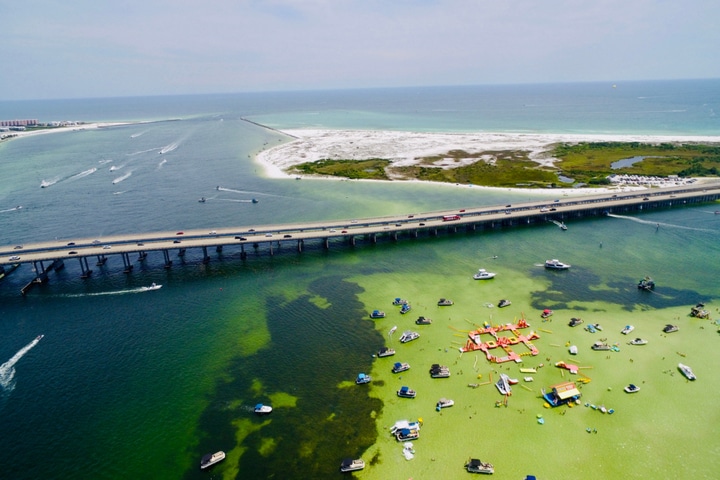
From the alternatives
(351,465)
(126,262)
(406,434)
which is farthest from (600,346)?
(126,262)

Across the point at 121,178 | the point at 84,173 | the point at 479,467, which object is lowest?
the point at 479,467

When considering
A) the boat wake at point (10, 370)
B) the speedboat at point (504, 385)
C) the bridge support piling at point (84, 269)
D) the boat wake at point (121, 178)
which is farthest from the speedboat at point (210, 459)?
the boat wake at point (121, 178)

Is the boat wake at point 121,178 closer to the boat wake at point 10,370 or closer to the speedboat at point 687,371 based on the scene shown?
the boat wake at point 10,370

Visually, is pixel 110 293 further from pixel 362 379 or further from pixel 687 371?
pixel 687 371

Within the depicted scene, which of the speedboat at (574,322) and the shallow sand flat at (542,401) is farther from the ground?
the speedboat at (574,322)

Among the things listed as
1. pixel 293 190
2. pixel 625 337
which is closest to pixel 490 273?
pixel 625 337

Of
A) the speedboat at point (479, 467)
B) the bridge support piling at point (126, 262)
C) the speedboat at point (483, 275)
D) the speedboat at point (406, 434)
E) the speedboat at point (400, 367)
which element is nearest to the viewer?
the speedboat at point (479, 467)

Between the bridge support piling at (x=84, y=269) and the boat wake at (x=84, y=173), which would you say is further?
the boat wake at (x=84, y=173)

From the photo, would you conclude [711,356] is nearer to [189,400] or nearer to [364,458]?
[364,458]
